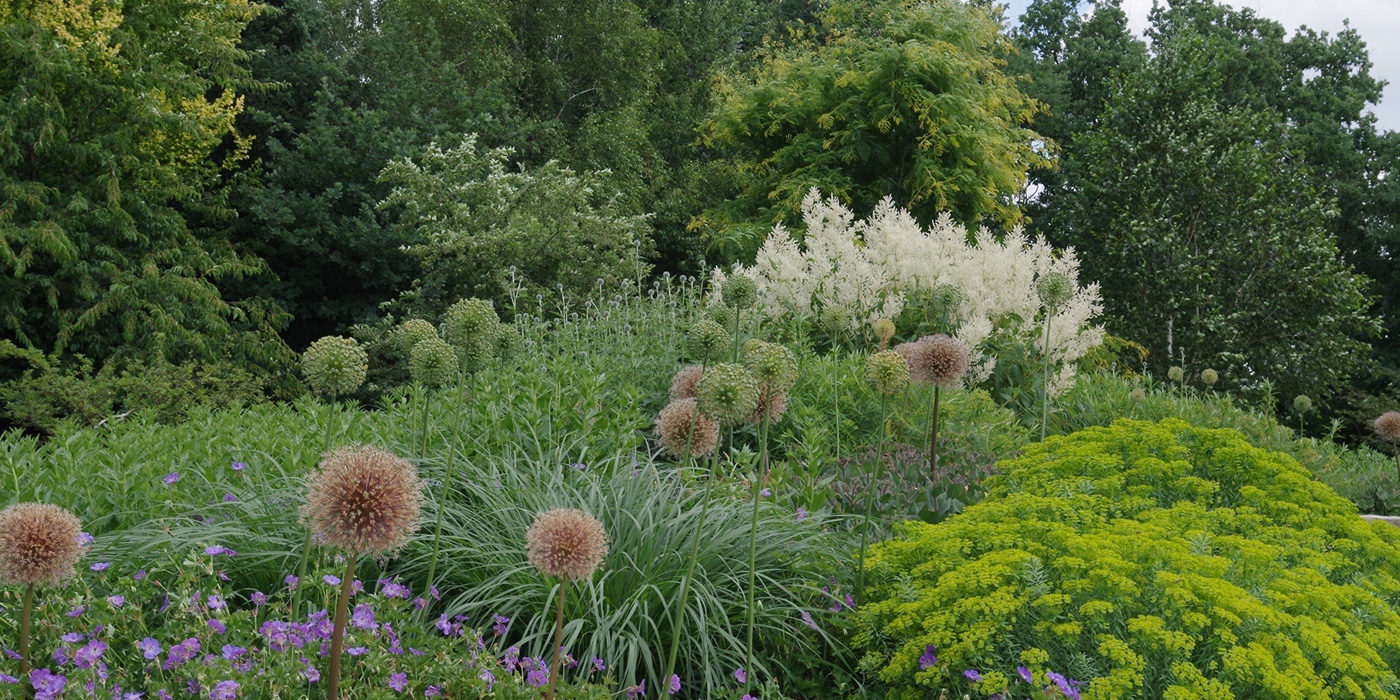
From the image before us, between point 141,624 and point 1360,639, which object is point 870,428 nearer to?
point 1360,639

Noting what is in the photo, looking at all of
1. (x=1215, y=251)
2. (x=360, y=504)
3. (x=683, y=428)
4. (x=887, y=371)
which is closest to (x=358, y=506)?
(x=360, y=504)

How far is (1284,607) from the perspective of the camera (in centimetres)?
313

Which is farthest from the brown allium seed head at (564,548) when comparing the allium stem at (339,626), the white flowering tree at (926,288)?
the white flowering tree at (926,288)

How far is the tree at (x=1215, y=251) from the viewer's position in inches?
656

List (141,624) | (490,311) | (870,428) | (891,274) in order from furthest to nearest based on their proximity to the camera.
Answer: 1. (891,274)
2. (870,428)
3. (490,311)
4. (141,624)

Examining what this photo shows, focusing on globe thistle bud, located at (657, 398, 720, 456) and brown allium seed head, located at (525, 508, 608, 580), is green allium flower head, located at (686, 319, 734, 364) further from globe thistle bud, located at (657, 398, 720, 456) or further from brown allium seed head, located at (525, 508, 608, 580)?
brown allium seed head, located at (525, 508, 608, 580)

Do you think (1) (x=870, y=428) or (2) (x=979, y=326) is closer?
(1) (x=870, y=428)

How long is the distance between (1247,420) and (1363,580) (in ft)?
15.0

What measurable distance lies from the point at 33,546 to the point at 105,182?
11.9 metres

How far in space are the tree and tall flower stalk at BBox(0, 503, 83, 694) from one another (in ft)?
54.2

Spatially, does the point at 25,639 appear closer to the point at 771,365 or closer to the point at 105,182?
the point at 771,365

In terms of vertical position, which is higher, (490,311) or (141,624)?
(490,311)

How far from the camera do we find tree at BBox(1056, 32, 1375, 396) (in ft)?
54.6

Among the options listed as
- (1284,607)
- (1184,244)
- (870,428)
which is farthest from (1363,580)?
(1184,244)
